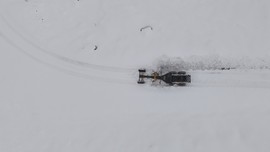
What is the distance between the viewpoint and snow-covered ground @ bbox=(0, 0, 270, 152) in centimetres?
1091

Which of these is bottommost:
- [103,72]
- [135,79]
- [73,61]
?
[135,79]

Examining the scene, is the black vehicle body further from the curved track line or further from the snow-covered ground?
the curved track line

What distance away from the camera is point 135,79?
11.8m

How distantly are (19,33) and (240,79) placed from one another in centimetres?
777

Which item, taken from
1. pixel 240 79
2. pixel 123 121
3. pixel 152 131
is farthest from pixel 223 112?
pixel 123 121

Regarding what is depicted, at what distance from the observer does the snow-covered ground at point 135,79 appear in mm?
10906

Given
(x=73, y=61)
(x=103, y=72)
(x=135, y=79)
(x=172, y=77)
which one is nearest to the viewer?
(x=172, y=77)

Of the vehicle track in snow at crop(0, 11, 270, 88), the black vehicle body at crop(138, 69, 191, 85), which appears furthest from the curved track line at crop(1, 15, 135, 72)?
the black vehicle body at crop(138, 69, 191, 85)

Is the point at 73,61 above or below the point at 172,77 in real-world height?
above

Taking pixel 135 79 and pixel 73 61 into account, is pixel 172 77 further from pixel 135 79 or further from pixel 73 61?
pixel 73 61

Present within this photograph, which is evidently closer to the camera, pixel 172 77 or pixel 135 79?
pixel 172 77

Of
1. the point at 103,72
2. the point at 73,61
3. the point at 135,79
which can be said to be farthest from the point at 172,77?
the point at 73,61

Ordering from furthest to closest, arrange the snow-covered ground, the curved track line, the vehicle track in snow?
the curved track line, the vehicle track in snow, the snow-covered ground

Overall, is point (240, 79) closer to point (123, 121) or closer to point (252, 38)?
point (252, 38)
